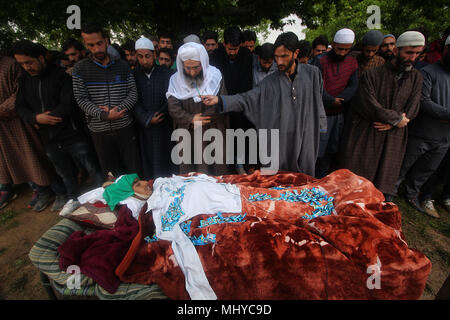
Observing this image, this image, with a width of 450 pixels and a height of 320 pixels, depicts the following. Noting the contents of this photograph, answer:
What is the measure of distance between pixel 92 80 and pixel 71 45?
4.47 ft


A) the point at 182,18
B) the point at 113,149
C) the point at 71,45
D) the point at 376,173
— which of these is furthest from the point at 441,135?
the point at 182,18

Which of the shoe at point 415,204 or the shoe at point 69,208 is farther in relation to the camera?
the shoe at point 415,204

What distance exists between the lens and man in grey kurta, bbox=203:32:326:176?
2.56m

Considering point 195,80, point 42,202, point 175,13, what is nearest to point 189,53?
point 195,80

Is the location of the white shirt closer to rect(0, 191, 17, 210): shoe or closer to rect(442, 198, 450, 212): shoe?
rect(0, 191, 17, 210): shoe

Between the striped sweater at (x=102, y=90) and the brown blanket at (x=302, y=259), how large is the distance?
173cm

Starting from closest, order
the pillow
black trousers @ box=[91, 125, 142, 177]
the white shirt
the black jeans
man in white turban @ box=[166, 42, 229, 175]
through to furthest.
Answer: the white shirt
the pillow
man in white turban @ box=[166, 42, 229, 175]
black trousers @ box=[91, 125, 142, 177]
the black jeans

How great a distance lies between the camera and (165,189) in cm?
214

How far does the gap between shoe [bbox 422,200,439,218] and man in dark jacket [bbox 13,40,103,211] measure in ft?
16.2

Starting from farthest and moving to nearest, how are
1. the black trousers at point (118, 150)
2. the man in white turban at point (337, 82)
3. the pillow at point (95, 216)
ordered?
1. the man in white turban at point (337, 82)
2. the black trousers at point (118, 150)
3. the pillow at point (95, 216)

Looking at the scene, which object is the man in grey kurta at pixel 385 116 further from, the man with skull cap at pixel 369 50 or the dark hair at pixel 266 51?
the dark hair at pixel 266 51

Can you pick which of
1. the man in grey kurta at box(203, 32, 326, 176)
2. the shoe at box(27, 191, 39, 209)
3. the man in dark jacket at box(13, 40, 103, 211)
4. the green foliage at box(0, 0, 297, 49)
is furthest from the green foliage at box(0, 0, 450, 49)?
the man in grey kurta at box(203, 32, 326, 176)

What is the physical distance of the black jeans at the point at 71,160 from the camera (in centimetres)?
315

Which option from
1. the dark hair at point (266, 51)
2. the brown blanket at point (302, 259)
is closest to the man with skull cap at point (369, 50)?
the dark hair at point (266, 51)
